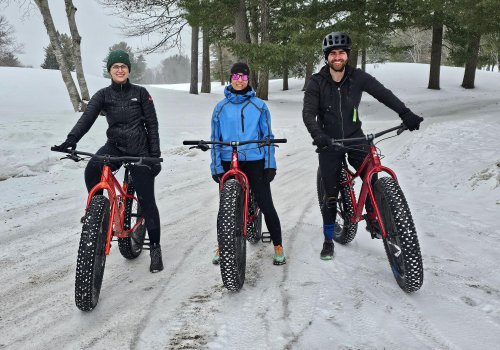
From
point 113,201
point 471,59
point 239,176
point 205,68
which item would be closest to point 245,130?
point 239,176

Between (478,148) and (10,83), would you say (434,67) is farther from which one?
(10,83)

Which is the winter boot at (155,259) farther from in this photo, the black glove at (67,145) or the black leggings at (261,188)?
the black glove at (67,145)

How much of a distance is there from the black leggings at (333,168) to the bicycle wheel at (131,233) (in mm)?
2178

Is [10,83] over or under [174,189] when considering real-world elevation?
over

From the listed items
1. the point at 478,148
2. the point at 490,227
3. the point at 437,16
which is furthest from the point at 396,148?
the point at 437,16

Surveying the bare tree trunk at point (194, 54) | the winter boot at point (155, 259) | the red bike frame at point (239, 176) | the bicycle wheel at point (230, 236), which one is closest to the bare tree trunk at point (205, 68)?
the bare tree trunk at point (194, 54)

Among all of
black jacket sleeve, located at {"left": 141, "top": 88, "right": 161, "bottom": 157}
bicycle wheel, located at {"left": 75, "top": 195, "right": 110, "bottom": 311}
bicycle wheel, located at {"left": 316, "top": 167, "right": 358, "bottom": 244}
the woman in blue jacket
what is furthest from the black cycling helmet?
bicycle wheel, located at {"left": 75, "top": 195, "right": 110, "bottom": 311}

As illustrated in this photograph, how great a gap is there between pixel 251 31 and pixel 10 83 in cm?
1492

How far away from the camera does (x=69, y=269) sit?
443cm

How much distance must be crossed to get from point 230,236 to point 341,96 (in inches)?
71.7

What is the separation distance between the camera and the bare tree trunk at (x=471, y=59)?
23591 mm

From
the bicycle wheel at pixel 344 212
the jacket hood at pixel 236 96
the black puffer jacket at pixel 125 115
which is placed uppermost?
the jacket hood at pixel 236 96

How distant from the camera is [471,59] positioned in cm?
2578

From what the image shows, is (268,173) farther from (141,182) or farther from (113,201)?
(113,201)
